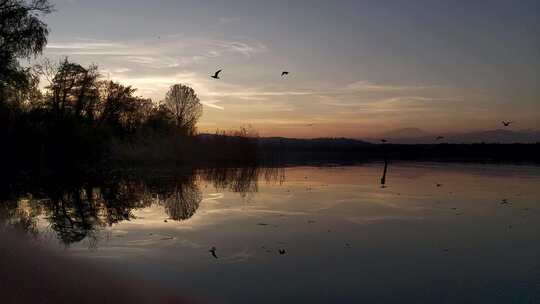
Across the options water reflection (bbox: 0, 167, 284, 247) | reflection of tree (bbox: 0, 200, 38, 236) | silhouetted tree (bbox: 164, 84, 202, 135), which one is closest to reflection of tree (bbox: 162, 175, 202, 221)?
water reflection (bbox: 0, 167, 284, 247)

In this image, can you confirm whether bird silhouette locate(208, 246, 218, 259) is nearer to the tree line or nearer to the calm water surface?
the calm water surface

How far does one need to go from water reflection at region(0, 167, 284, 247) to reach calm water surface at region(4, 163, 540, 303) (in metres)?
0.07

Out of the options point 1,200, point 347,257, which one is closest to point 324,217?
point 347,257

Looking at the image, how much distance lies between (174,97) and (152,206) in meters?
49.6

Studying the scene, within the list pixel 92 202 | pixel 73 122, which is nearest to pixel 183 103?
pixel 73 122

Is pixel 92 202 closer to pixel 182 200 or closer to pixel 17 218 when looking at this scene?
pixel 182 200

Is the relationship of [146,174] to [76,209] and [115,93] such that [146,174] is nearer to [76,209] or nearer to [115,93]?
[76,209]

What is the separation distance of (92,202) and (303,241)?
10843 millimetres

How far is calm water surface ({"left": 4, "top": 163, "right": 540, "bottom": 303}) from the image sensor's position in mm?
9312

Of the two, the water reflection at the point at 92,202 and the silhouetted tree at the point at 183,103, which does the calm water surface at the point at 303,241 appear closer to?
the water reflection at the point at 92,202

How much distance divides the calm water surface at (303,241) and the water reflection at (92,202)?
7 cm

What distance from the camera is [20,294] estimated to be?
7637 mm

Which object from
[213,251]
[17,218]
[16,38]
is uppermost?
[16,38]

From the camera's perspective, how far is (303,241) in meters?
13.2
